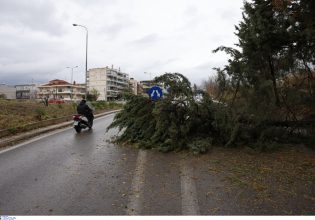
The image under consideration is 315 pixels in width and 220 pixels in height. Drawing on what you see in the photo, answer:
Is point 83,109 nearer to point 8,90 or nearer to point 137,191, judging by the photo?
point 137,191

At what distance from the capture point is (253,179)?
648cm

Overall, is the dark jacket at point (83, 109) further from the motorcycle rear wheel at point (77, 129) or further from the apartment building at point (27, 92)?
the apartment building at point (27, 92)

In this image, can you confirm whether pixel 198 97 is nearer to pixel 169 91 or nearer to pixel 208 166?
pixel 169 91

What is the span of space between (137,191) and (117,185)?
541 mm

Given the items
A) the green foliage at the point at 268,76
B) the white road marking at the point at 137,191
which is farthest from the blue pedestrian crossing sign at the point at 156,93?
the white road marking at the point at 137,191

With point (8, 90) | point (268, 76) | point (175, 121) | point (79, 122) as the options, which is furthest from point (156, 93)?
point (8, 90)

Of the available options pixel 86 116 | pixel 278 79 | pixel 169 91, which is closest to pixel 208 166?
pixel 169 91

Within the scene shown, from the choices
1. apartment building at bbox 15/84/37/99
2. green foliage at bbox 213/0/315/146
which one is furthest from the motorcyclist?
apartment building at bbox 15/84/37/99

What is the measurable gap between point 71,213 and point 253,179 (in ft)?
11.7

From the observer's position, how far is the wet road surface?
5.04m

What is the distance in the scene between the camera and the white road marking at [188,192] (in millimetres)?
5070

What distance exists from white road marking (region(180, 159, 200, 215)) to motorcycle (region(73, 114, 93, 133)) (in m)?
8.39

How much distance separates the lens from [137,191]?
5.92 m

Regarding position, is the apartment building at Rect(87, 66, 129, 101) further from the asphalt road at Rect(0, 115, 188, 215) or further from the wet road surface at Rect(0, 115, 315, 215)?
the wet road surface at Rect(0, 115, 315, 215)
